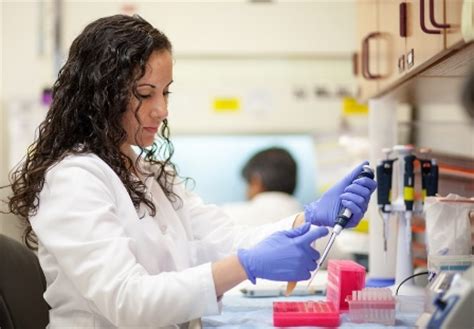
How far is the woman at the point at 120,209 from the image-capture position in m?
1.23

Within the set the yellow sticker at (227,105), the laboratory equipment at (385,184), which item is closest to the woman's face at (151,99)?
the laboratory equipment at (385,184)

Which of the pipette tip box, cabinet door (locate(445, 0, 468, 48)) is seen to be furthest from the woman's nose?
cabinet door (locate(445, 0, 468, 48))

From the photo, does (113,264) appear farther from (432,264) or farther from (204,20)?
(204,20)

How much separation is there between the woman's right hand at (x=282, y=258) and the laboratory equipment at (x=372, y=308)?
0.13m

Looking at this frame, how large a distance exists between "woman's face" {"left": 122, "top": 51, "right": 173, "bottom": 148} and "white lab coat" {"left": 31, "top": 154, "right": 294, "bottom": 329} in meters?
0.14

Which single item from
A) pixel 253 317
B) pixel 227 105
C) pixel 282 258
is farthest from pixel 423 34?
pixel 227 105

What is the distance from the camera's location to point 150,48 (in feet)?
4.78

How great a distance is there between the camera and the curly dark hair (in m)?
1.42

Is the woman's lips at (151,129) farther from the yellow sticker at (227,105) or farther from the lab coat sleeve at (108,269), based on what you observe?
the yellow sticker at (227,105)

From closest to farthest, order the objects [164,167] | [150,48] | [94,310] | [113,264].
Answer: [113,264] < [94,310] < [150,48] < [164,167]

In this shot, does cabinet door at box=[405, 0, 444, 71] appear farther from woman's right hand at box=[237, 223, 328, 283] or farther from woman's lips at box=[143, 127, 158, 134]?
woman's lips at box=[143, 127, 158, 134]

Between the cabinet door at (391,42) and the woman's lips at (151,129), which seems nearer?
the woman's lips at (151,129)

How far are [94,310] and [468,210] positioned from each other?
0.86 meters

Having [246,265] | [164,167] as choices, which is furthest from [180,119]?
[246,265]
